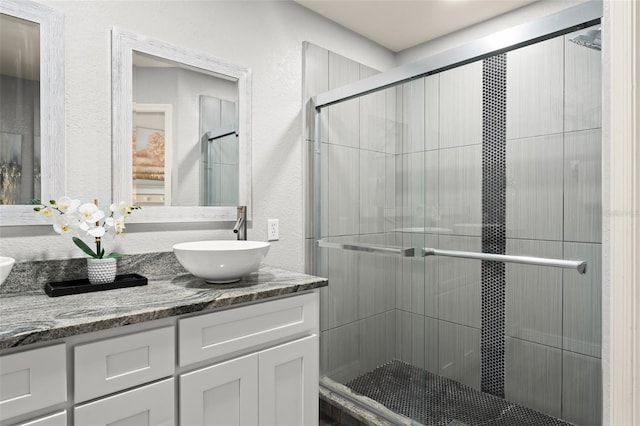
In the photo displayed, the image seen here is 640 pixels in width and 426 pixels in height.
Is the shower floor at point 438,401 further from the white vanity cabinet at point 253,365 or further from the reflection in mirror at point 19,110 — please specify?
the reflection in mirror at point 19,110

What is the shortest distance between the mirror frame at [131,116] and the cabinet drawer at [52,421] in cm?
77

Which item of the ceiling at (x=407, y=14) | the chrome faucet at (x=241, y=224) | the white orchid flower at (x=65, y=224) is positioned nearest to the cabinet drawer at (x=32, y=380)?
the white orchid flower at (x=65, y=224)

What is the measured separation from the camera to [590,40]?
120 centimetres

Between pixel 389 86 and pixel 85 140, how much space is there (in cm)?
135

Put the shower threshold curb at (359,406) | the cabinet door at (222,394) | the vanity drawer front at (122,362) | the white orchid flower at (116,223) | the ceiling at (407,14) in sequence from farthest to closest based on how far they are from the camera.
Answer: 1. the ceiling at (407,14)
2. the shower threshold curb at (359,406)
3. the white orchid flower at (116,223)
4. the cabinet door at (222,394)
5. the vanity drawer front at (122,362)

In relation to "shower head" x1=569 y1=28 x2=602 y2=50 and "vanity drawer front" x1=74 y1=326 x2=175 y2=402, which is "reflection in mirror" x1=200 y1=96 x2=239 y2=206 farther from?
"shower head" x1=569 y1=28 x2=602 y2=50

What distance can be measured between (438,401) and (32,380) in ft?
5.16

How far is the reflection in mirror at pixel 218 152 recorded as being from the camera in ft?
5.73

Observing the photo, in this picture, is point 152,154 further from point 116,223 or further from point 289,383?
point 289,383

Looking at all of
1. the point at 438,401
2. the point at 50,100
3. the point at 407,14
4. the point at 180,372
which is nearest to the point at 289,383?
the point at 180,372

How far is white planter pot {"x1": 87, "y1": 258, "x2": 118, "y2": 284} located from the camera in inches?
50.5

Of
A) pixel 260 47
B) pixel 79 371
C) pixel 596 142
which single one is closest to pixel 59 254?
pixel 79 371

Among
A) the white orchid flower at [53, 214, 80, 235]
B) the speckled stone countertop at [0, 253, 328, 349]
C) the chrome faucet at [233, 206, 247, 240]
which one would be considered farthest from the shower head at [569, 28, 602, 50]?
the white orchid flower at [53, 214, 80, 235]

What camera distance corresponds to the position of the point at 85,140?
1403 millimetres
